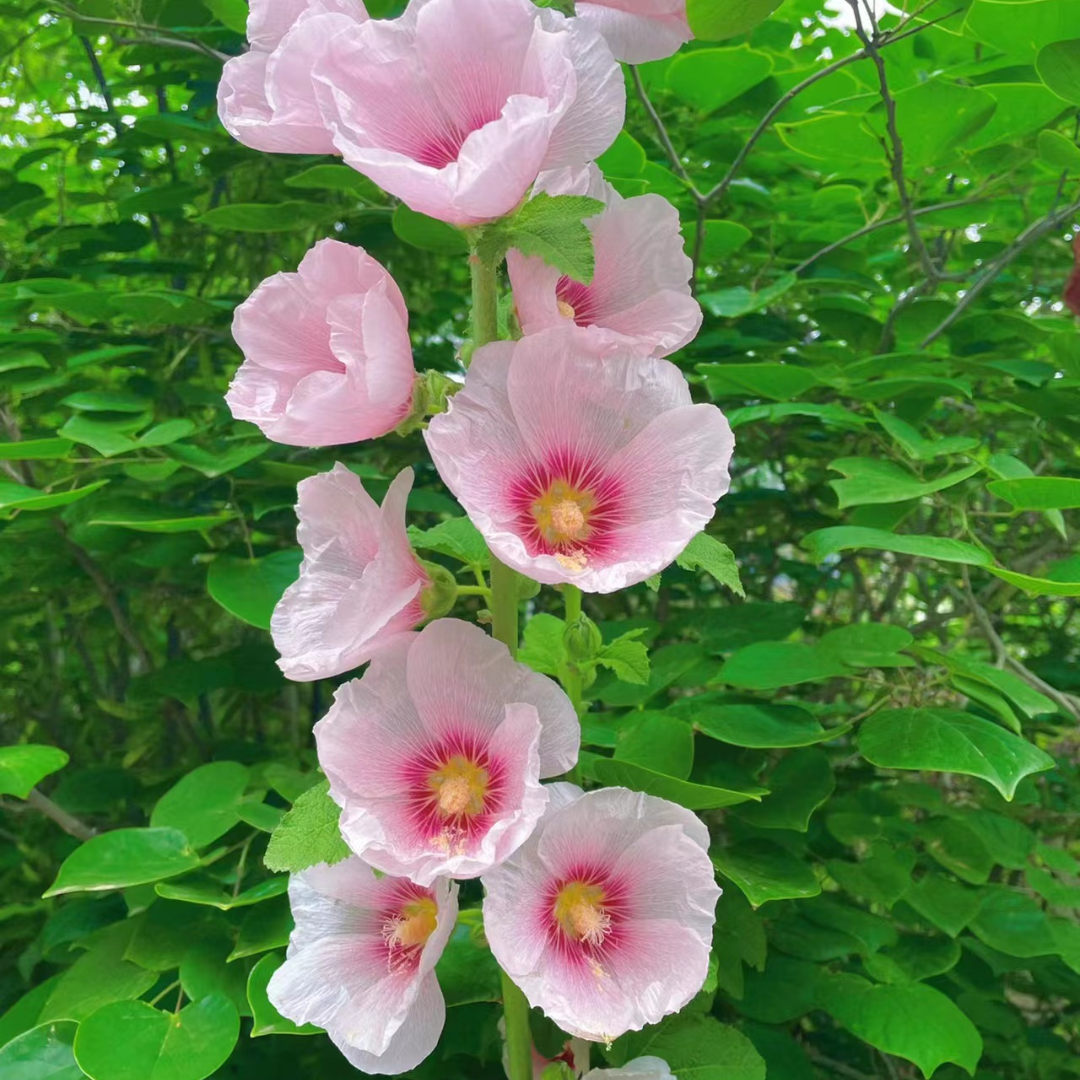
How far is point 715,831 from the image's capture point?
40.6 inches

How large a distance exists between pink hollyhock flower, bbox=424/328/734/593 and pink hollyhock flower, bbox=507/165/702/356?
49 mm

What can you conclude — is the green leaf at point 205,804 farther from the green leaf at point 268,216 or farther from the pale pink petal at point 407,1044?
the green leaf at point 268,216

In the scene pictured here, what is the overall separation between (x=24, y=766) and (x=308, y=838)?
38 centimetres

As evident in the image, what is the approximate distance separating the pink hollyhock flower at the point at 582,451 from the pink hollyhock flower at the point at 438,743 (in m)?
0.07

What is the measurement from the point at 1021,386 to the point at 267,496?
874 millimetres

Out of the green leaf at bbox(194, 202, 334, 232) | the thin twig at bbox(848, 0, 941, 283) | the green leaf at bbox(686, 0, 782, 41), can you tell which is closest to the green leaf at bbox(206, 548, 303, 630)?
the green leaf at bbox(194, 202, 334, 232)

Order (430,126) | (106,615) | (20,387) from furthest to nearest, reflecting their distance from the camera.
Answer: (106,615) → (20,387) → (430,126)

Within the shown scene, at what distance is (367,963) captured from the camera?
0.58 metres

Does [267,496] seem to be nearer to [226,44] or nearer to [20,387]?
[20,387]

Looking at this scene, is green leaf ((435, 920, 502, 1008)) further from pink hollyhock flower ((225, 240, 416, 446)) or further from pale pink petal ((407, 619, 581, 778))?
pink hollyhock flower ((225, 240, 416, 446))

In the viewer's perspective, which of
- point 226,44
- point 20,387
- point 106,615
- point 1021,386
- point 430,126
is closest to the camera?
point 430,126

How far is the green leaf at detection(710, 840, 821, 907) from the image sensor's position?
0.68 m

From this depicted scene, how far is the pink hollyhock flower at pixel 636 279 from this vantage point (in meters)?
0.55

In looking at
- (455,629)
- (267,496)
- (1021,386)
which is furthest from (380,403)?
(1021,386)
